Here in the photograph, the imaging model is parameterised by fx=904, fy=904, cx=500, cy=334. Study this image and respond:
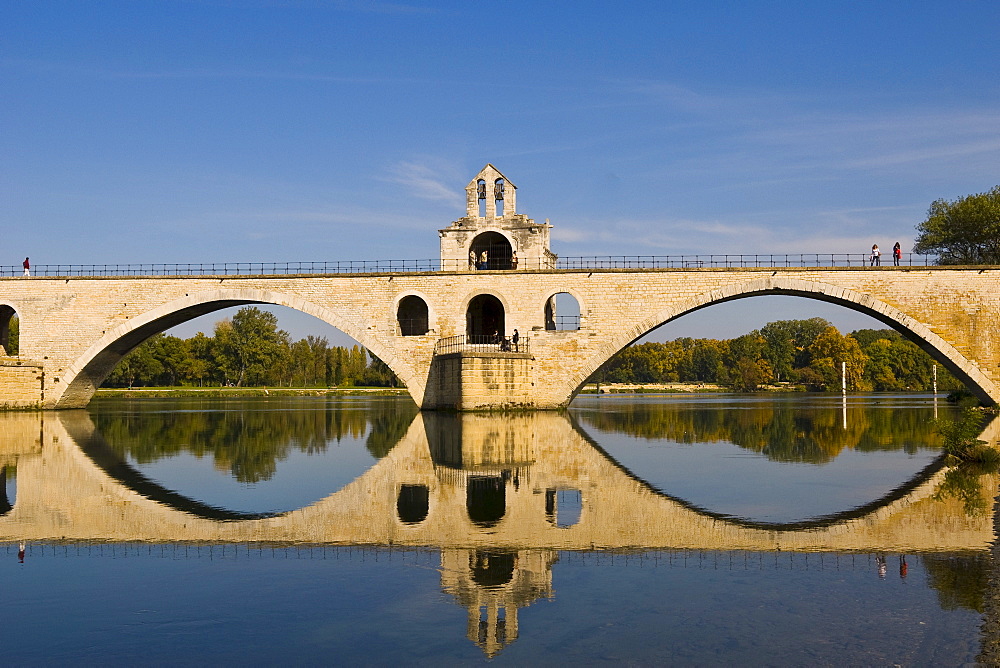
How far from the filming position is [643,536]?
10.7 metres

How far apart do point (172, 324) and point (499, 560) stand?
131 ft

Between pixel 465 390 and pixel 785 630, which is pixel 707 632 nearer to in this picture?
pixel 785 630

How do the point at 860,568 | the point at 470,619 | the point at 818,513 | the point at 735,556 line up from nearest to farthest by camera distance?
the point at 470,619
the point at 860,568
the point at 735,556
the point at 818,513

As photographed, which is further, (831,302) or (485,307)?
(485,307)

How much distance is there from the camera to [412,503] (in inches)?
525

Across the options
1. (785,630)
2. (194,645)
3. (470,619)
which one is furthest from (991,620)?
(194,645)

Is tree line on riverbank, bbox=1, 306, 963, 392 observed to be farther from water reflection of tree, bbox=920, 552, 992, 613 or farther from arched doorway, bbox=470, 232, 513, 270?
water reflection of tree, bbox=920, 552, 992, 613

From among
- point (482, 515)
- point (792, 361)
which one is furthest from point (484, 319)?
point (792, 361)

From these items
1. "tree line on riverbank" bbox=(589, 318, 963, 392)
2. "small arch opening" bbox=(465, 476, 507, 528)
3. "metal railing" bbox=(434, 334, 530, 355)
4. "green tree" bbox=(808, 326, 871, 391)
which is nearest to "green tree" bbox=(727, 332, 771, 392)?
"tree line on riverbank" bbox=(589, 318, 963, 392)

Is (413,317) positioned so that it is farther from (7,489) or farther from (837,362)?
(837,362)

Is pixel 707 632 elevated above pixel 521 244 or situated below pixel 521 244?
below

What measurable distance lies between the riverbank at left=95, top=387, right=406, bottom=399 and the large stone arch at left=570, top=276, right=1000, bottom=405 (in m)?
41.5

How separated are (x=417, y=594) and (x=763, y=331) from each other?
354ft

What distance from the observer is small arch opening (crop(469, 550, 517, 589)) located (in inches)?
335
